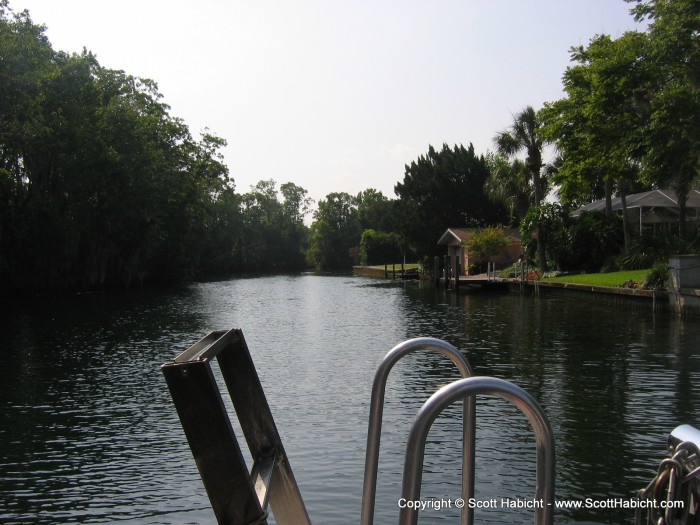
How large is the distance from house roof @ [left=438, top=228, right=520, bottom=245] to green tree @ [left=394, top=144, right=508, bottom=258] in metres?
Answer: 3.76

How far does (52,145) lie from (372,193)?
104105mm

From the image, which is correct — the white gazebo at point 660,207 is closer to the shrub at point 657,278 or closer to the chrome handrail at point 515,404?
the shrub at point 657,278

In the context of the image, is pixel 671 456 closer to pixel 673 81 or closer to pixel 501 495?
pixel 501 495

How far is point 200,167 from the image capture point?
223 feet

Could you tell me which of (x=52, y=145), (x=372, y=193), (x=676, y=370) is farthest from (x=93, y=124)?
(x=372, y=193)

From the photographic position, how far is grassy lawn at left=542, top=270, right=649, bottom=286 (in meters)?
30.7

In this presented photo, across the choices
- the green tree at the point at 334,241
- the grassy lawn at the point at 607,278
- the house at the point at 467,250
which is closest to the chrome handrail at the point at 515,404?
the grassy lawn at the point at 607,278

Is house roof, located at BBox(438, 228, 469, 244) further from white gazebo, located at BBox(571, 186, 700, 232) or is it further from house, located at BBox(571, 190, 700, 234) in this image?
white gazebo, located at BBox(571, 186, 700, 232)

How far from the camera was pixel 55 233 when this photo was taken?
1858 inches

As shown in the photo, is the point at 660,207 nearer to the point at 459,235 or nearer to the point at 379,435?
the point at 459,235

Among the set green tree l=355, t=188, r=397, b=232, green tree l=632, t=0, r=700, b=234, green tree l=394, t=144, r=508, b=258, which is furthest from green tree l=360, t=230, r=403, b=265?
green tree l=632, t=0, r=700, b=234

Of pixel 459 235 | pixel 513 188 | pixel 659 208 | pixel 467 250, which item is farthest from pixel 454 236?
pixel 659 208

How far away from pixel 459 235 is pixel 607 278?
26.0 metres

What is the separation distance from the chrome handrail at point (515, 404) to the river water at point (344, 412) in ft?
14.9
